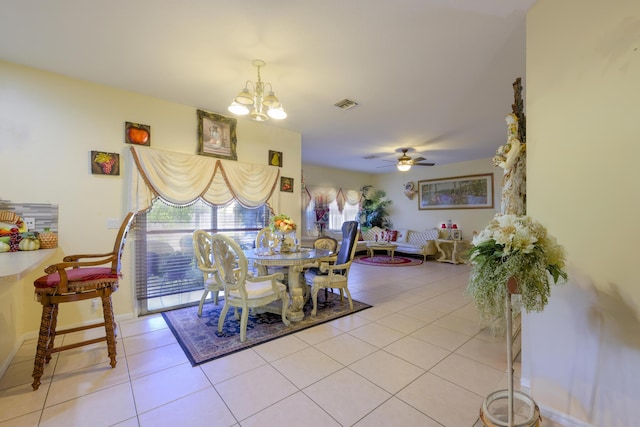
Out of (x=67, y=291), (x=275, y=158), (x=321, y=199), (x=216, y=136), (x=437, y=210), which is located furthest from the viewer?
(x=321, y=199)

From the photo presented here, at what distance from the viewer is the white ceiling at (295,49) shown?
1775 mm

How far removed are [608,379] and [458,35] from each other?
7.91 ft

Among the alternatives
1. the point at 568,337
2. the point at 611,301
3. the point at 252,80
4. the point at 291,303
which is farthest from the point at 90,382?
the point at 611,301

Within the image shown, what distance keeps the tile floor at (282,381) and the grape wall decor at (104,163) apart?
175 centimetres

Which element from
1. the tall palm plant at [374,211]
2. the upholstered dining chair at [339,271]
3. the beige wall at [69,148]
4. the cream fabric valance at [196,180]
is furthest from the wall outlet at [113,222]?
the tall palm plant at [374,211]

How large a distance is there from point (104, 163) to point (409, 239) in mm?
7150

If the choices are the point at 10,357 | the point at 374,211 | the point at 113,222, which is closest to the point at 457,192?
the point at 374,211

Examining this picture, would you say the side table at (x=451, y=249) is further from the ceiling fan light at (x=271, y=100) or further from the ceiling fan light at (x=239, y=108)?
the ceiling fan light at (x=239, y=108)

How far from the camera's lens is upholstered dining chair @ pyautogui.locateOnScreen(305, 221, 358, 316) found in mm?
3113

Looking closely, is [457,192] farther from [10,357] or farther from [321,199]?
[10,357]

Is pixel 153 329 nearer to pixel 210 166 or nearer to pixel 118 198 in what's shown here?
pixel 118 198

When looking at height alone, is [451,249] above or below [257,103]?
below

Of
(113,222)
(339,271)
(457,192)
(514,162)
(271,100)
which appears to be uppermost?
(271,100)

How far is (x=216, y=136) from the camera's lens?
11.8 ft
